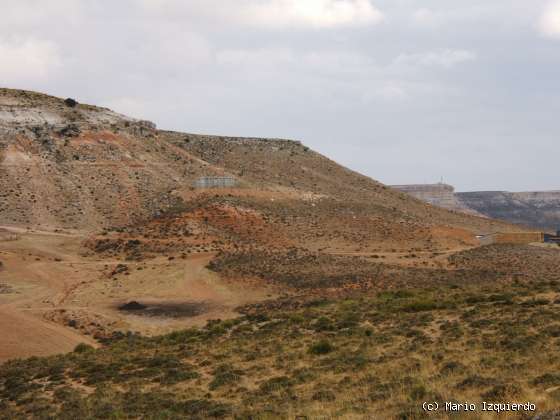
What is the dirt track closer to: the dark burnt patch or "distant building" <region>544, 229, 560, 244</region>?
the dark burnt patch

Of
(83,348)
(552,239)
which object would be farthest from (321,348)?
(552,239)

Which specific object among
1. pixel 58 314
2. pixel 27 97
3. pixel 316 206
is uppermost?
pixel 27 97

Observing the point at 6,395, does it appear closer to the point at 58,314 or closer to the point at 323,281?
the point at 58,314

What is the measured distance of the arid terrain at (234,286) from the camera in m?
15.4

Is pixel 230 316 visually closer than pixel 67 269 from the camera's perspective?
Yes

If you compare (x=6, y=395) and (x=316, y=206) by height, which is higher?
(x=316, y=206)

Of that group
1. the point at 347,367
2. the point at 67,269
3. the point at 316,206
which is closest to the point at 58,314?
the point at 67,269

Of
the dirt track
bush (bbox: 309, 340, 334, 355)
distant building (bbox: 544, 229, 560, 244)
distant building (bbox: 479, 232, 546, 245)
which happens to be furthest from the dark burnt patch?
distant building (bbox: 544, 229, 560, 244)

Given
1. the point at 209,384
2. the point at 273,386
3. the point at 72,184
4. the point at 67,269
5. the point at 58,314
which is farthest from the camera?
the point at 72,184

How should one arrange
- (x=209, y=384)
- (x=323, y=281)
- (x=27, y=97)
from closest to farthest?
(x=209, y=384) → (x=323, y=281) → (x=27, y=97)

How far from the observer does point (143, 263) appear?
46.2 m

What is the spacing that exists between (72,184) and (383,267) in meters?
39.8

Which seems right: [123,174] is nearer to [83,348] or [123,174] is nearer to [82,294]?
[82,294]

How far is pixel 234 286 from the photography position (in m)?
39.9
